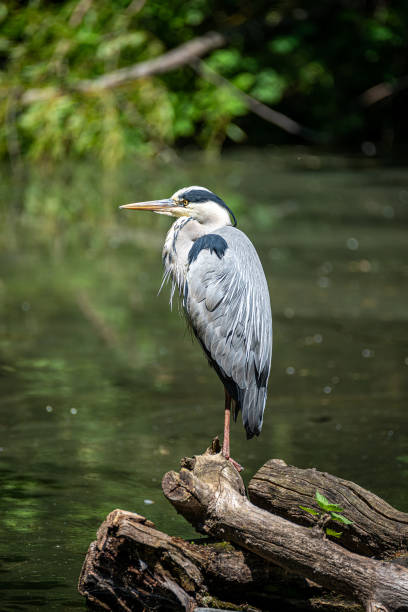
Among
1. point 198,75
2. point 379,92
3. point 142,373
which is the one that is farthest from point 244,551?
point 379,92

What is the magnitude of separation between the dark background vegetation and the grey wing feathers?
11190mm

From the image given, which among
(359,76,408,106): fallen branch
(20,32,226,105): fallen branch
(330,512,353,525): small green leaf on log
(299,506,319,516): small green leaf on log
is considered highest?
(330,512,353,525): small green leaf on log

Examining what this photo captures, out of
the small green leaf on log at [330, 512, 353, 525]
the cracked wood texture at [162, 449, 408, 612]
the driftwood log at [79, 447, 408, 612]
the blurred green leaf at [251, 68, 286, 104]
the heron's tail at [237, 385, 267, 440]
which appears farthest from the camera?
the blurred green leaf at [251, 68, 286, 104]

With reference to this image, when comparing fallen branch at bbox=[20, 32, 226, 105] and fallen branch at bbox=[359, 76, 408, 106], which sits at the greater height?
fallen branch at bbox=[20, 32, 226, 105]

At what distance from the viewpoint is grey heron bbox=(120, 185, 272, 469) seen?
3.84 meters

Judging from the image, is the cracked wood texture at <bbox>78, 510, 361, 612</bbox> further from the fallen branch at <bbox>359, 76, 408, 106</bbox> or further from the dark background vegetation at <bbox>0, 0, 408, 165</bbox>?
the fallen branch at <bbox>359, 76, 408, 106</bbox>

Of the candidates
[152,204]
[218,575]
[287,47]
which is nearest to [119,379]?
[152,204]

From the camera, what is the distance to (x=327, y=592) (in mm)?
3168

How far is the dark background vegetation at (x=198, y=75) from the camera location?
49.3ft

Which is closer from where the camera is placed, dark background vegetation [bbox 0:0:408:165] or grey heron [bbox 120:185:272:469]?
grey heron [bbox 120:185:272:469]

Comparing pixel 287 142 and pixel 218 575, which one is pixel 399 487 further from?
pixel 287 142

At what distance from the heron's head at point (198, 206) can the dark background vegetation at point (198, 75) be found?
10964 millimetres

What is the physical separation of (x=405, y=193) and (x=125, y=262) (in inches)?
241

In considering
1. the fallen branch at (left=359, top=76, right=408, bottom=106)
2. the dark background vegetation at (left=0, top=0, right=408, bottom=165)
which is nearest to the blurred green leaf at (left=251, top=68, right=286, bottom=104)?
the dark background vegetation at (left=0, top=0, right=408, bottom=165)
